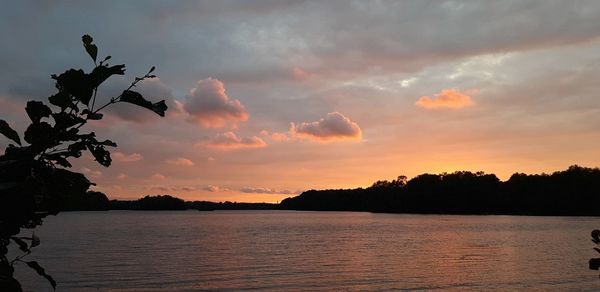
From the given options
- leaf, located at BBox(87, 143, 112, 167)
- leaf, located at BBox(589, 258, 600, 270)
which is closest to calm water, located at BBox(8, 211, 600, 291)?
leaf, located at BBox(589, 258, 600, 270)

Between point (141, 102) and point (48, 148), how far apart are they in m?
0.47

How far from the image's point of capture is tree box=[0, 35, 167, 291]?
6.88 ft

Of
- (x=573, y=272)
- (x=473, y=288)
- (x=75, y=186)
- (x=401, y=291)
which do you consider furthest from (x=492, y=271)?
(x=75, y=186)

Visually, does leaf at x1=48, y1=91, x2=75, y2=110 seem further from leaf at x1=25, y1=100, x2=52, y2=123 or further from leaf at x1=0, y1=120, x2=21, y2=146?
leaf at x1=0, y1=120, x2=21, y2=146

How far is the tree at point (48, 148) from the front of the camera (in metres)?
2.10

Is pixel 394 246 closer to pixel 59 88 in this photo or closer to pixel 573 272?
pixel 573 272

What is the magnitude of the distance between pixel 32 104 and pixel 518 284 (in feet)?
113

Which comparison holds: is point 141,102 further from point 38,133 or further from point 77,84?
point 38,133

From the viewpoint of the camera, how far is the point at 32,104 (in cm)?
224

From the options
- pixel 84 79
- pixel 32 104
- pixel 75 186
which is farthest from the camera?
pixel 75 186

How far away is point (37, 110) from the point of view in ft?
7.39

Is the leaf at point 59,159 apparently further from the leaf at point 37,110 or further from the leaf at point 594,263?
the leaf at point 594,263

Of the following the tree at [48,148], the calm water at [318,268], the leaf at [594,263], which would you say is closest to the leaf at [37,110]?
the tree at [48,148]

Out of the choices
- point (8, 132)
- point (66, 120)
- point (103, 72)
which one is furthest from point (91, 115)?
point (8, 132)
